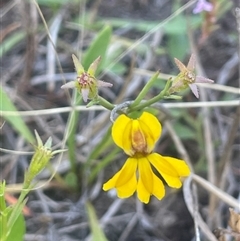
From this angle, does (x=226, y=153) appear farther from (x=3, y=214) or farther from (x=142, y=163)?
(x=3, y=214)

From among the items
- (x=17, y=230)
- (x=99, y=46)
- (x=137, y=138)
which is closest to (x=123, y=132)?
(x=137, y=138)

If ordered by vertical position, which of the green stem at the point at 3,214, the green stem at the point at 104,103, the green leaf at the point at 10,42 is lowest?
the green stem at the point at 3,214

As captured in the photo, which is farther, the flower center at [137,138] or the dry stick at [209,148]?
the dry stick at [209,148]

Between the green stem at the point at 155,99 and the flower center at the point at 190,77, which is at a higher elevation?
the flower center at the point at 190,77

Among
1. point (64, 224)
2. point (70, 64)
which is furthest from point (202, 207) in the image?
point (70, 64)

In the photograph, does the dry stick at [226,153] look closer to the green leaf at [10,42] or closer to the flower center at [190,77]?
the flower center at [190,77]

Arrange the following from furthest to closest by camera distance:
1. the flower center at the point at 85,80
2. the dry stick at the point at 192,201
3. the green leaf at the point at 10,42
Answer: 1. the green leaf at the point at 10,42
2. the dry stick at the point at 192,201
3. the flower center at the point at 85,80

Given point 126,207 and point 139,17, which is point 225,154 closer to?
point 126,207

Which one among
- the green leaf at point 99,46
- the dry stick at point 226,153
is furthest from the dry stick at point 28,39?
the dry stick at point 226,153

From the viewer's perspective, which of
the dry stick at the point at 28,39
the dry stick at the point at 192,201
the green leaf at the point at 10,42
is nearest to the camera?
the dry stick at the point at 192,201
